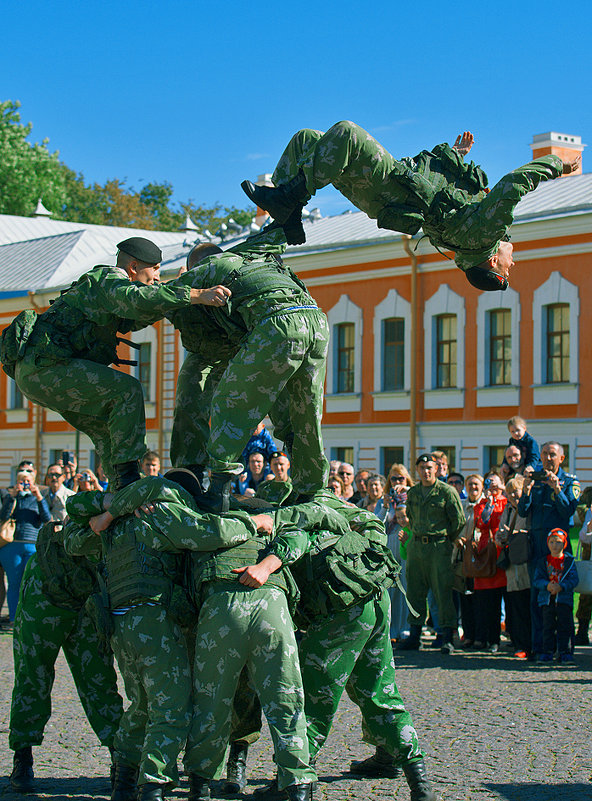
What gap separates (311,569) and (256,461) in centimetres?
759

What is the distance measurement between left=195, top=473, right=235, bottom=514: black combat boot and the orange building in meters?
18.9

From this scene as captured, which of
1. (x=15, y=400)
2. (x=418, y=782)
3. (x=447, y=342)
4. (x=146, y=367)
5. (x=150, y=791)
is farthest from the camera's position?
(x=15, y=400)

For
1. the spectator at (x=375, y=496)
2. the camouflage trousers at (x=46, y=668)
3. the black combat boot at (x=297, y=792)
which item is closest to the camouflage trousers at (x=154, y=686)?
the black combat boot at (x=297, y=792)

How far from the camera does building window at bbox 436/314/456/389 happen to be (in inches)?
1075

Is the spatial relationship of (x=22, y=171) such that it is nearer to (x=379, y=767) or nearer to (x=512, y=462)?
(x=512, y=462)

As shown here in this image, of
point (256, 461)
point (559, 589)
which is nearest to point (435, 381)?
point (256, 461)

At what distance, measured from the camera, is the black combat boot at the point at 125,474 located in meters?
5.81

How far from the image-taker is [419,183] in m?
5.53

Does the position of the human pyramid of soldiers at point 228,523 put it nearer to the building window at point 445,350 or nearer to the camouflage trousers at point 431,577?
the camouflage trousers at point 431,577

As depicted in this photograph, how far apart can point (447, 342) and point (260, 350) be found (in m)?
22.3

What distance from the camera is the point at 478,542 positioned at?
11.8 meters

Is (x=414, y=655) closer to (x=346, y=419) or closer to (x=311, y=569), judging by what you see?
(x=311, y=569)

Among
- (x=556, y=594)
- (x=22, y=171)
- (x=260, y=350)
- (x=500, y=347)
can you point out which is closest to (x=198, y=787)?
(x=260, y=350)

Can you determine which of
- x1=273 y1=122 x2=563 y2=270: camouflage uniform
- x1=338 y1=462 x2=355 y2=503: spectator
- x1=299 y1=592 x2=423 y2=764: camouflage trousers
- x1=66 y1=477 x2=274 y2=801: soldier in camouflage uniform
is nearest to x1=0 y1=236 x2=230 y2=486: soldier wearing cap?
x1=66 y1=477 x2=274 y2=801: soldier in camouflage uniform
